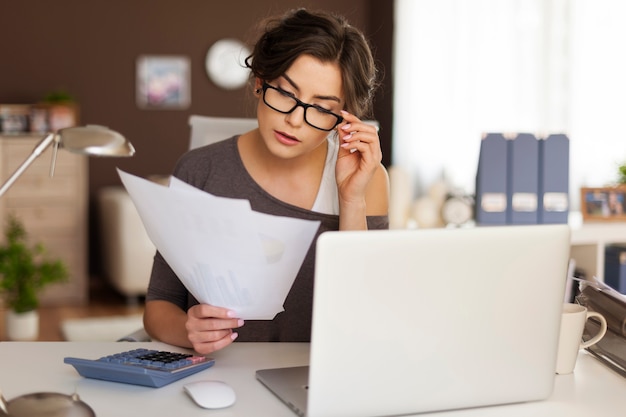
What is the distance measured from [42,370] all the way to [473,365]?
26.5 inches

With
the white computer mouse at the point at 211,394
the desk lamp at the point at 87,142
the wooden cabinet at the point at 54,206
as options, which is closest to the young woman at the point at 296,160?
the white computer mouse at the point at 211,394

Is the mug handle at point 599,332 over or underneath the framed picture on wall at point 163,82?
underneath

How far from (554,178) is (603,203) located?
0.36 metres

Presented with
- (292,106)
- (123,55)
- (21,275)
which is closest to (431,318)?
(292,106)

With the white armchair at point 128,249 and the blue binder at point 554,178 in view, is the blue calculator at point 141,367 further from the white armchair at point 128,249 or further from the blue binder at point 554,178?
the white armchair at point 128,249

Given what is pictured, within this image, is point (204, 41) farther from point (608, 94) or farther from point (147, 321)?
point (147, 321)

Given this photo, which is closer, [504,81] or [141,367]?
[141,367]

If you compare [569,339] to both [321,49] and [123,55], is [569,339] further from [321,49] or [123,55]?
[123,55]

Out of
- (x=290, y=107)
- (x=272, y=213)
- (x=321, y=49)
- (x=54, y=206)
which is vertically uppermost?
(x=321, y=49)

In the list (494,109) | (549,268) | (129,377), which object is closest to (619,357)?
(549,268)

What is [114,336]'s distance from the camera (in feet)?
12.9

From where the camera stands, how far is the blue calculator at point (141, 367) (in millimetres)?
1325

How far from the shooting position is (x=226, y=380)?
1.39 meters

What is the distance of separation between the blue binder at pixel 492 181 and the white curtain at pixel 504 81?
2.27ft
